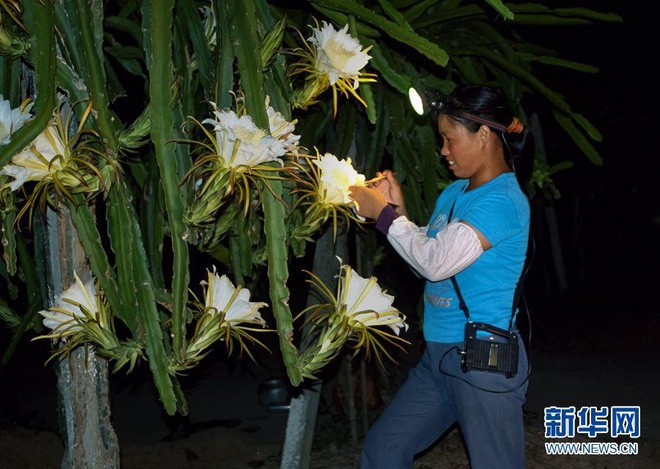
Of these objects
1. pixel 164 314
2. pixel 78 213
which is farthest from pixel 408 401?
pixel 78 213

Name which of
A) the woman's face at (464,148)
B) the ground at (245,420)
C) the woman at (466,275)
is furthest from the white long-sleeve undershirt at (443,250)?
the ground at (245,420)

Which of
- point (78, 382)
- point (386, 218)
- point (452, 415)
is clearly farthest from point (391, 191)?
point (78, 382)

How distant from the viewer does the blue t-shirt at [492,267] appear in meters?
2.41

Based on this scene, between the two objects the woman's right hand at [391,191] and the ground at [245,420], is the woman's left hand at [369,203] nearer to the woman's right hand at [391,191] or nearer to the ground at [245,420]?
the woman's right hand at [391,191]

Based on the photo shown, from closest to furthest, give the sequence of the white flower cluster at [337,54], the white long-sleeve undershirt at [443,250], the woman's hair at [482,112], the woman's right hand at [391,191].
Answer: the white flower cluster at [337,54], the white long-sleeve undershirt at [443,250], the woman's hair at [482,112], the woman's right hand at [391,191]

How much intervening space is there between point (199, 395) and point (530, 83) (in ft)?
11.5

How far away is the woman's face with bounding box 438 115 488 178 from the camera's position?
8.19ft

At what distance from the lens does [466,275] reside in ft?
8.03

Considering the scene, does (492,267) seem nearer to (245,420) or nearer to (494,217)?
(494,217)

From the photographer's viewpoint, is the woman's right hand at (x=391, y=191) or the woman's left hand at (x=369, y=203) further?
the woman's right hand at (x=391, y=191)

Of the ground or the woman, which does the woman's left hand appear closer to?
the woman

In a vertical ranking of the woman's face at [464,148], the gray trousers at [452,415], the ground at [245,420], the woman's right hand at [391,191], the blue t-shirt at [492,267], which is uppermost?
the woman's face at [464,148]

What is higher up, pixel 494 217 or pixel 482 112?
pixel 482 112

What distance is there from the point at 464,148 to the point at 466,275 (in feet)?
1.12
